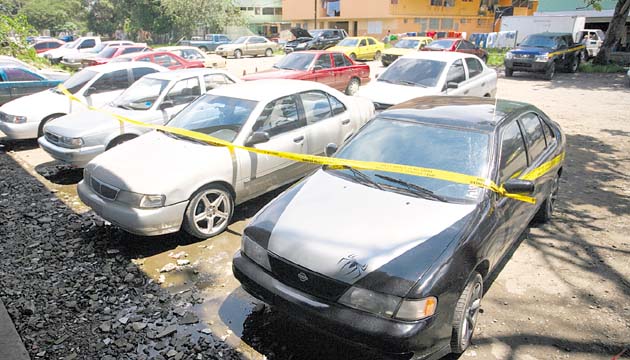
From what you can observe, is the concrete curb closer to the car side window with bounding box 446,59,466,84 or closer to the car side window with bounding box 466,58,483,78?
the car side window with bounding box 446,59,466,84

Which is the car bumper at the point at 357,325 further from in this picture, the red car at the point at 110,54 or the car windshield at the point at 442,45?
the car windshield at the point at 442,45

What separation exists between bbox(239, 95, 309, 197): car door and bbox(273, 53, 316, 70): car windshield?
6.74m

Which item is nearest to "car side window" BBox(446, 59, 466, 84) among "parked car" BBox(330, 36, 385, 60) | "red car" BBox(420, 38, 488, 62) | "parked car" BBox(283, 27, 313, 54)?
"red car" BBox(420, 38, 488, 62)

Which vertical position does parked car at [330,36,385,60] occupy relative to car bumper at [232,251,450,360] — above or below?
above

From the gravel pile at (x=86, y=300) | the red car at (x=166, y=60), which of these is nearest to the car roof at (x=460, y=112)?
the gravel pile at (x=86, y=300)

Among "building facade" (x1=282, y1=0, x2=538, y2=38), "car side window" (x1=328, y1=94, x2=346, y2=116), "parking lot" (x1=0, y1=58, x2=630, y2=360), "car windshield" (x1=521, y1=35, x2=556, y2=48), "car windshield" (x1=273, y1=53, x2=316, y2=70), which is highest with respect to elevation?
"building facade" (x1=282, y1=0, x2=538, y2=38)

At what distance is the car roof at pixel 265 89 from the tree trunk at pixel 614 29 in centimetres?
2014

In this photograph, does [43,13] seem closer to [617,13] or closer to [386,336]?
[617,13]

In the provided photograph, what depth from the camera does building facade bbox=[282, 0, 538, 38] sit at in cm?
4522

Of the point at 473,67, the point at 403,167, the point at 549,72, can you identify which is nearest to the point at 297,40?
the point at 549,72

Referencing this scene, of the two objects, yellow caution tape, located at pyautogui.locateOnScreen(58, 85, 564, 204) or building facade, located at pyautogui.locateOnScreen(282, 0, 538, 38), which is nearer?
yellow caution tape, located at pyautogui.locateOnScreen(58, 85, 564, 204)

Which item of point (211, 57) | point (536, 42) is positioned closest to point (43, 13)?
point (211, 57)

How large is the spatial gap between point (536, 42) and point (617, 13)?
14.9ft

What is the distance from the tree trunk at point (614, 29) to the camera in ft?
63.3
